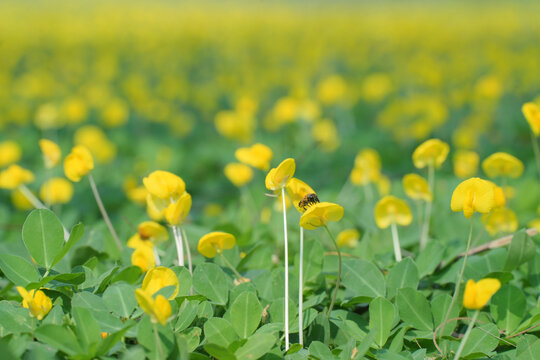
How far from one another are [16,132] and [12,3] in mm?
13134

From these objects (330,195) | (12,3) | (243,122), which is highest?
(243,122)

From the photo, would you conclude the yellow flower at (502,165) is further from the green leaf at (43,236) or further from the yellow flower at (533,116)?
the green leaf at (43,236)

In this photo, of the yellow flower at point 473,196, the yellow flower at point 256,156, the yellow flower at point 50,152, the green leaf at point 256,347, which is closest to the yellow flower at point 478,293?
the yellow flower at point 473,196

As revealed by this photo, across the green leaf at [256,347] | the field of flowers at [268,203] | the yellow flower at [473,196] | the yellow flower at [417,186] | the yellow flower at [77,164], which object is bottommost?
the field of flowers at [268,203]

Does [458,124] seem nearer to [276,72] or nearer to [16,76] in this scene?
[276,72]

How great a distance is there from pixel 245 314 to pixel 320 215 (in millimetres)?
250

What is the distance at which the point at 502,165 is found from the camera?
Result: 1.57m

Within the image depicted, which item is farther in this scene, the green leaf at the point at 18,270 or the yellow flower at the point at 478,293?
the green leaf at the point at 18,270

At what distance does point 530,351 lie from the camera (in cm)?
112

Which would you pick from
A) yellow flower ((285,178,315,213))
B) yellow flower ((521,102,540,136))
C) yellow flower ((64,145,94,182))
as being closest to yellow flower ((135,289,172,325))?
yellow flower ((285,178,315,213))

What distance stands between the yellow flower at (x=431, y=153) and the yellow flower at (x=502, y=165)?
109 millimetres

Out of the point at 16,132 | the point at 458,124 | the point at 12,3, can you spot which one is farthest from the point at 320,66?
the point at 12,3

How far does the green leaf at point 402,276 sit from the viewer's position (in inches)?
52.5

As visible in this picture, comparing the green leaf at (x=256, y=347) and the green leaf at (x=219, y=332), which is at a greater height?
the green leaf at (x=256, y=347)
